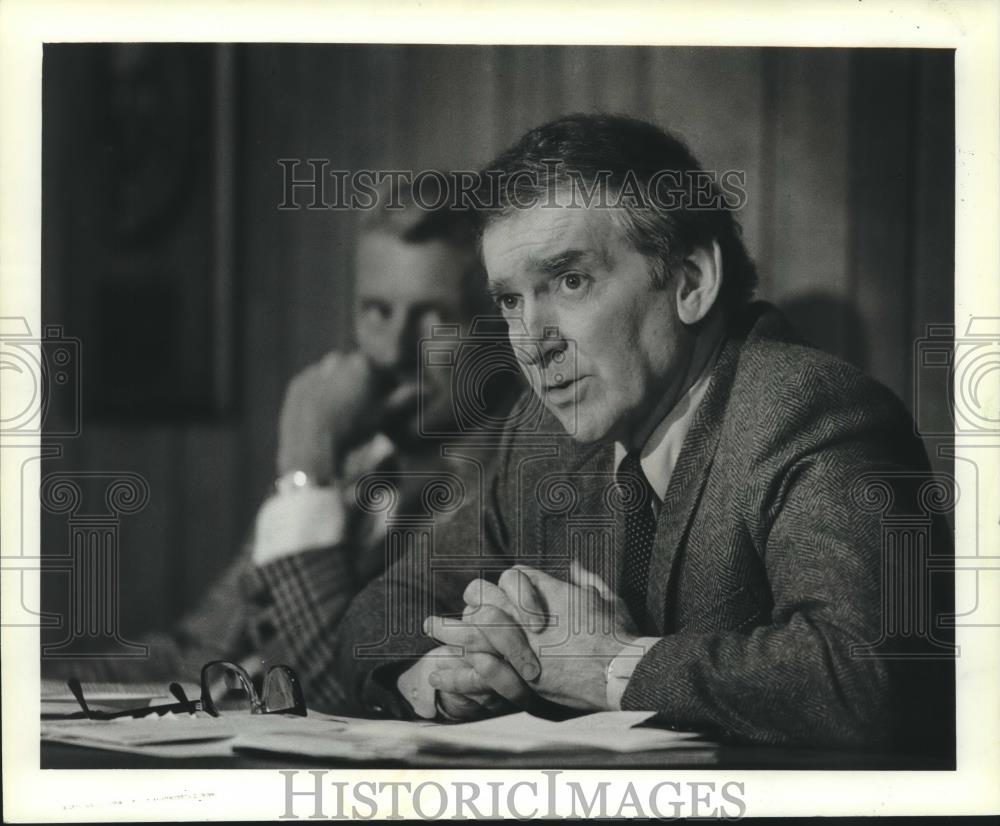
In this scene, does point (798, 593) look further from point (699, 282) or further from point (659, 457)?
point (699, 282)

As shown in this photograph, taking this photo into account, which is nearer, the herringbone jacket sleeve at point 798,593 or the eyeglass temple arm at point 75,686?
the herringbone jacket sleeve at point 798,593

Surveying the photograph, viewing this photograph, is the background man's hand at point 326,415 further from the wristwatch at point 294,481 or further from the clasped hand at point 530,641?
the clasped hand at point 530,641

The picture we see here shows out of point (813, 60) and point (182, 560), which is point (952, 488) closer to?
point (813, 60)

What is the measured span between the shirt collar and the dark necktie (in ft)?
0.06

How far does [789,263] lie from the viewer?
2.10m

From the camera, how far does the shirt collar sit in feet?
6.85

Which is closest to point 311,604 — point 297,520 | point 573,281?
point 297,520

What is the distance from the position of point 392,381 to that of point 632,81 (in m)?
0.71

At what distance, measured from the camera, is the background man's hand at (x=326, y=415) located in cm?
212

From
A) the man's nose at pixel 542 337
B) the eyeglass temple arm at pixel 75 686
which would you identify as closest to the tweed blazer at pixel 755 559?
the man's nose at pixel 542 337

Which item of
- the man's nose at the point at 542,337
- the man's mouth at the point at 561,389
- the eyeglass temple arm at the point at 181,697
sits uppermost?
the man's nose at the point at 542,337

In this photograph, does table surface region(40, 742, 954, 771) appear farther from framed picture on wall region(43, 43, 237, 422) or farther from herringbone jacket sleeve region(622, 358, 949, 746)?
framed picture on wall region(43, 43, 237, 422)

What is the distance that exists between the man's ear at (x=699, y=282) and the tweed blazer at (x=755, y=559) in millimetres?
75

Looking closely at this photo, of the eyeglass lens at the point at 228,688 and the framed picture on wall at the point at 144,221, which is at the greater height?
the framed picture on wall at the point at 144,221
